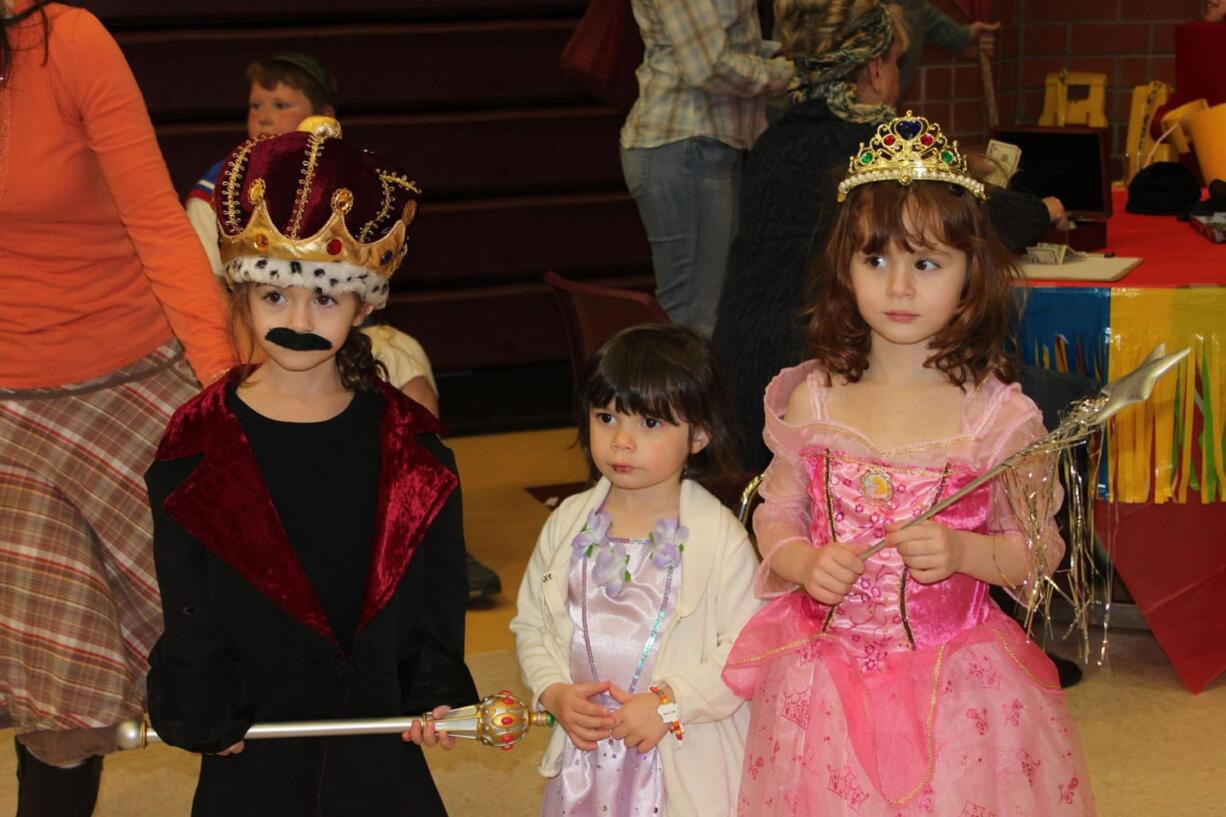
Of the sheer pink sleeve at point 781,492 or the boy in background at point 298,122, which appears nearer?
the sheer pink sleeve at point 781,492

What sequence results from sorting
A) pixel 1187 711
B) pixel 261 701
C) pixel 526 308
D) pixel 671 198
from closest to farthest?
pixel 261 701, pixel 1187 711, pixel 671 198, pixel 526 308

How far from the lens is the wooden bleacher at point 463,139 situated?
18.1 feet

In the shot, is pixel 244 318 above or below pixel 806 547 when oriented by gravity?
above

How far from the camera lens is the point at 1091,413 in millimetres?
1785

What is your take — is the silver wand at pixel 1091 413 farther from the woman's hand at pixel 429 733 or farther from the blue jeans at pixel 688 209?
the blue jeans at pixel 688 209

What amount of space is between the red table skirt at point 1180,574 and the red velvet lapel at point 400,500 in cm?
177

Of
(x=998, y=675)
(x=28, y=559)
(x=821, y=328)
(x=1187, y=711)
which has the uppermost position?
(x=821, y=328)

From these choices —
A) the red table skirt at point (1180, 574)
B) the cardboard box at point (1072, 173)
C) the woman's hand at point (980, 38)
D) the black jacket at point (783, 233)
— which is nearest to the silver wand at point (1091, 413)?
the black jacket at point (783, 233)

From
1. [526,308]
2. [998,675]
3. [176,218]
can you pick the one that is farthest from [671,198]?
[998,675]

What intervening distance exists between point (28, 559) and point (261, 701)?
471 mm

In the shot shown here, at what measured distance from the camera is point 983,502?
198 centimetres

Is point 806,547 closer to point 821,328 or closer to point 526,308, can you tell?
point 821,328

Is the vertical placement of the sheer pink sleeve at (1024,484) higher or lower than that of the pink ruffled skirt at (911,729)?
higher

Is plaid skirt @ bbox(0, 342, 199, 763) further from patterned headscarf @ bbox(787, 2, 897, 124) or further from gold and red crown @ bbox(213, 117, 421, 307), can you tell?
patterned headscarf @ bbox(787, 2, 897, 124)
